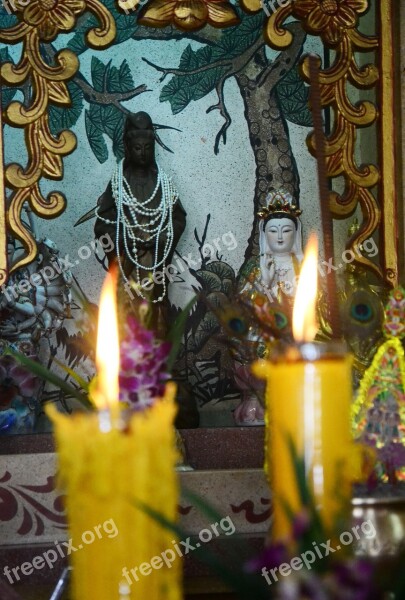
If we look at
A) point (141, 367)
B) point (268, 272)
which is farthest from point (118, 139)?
point (141, 367)

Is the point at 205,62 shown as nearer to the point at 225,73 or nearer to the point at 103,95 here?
the point at 225,73

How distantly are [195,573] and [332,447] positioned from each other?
0.62 meters

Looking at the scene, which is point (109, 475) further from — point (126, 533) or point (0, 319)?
point (0, 319)

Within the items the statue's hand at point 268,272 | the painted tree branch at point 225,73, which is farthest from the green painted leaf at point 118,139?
the statue's hand at point 268,272

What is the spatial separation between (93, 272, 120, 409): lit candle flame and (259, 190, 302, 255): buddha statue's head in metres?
1.28

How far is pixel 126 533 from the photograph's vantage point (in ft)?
1.70

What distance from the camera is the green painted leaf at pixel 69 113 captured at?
79.4 inches

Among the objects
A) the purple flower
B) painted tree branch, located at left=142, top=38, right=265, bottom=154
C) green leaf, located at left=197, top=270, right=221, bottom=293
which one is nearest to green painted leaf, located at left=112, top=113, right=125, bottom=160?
painted tree branch, located at left=142, top=38, right=265, bottom=154

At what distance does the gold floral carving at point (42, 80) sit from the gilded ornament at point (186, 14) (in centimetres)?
10

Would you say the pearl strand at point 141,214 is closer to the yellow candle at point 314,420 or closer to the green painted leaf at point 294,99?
the green painted leaf at point 294,99

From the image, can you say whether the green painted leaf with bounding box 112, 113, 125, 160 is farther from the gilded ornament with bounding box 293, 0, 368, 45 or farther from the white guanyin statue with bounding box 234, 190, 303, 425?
the gilded ornament with bounding box 293, 0, 368, 45

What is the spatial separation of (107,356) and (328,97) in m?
1.24

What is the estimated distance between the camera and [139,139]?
73.2 inches

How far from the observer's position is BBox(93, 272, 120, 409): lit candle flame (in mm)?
541
